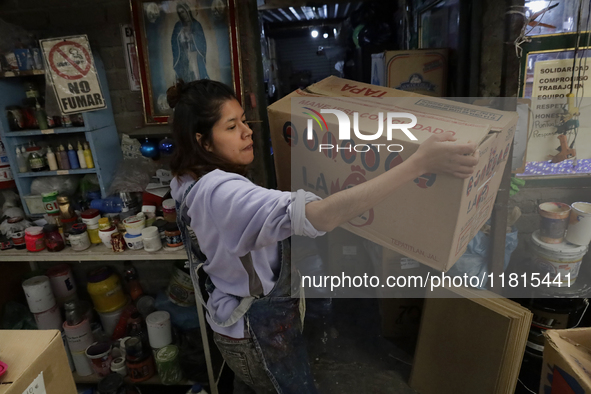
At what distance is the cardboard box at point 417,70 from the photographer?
1.74 meters

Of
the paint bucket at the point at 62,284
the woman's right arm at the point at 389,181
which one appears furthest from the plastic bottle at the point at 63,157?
the woman's right arm at the point at 389,181

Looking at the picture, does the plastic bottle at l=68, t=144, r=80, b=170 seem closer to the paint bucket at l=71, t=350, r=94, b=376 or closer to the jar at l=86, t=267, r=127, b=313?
the jar at l=86, t=267, r=127, b=313

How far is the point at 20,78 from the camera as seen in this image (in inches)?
80.9

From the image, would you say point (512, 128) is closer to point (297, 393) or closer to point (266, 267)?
point (266, 267)

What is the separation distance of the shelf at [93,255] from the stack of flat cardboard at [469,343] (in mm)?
1338

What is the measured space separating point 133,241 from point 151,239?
11cm

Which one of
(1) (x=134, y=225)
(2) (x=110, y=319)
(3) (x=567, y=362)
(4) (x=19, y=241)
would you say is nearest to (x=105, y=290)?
(2) (x=110, y=319)

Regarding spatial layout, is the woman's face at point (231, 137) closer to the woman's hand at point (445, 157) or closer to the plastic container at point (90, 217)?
the woman's hand at point (445, 157)

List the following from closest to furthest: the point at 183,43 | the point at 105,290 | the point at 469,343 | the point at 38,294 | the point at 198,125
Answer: the point at 198,125 → the point at 469,343 → the point at 183,43 → the point at 38,294 → the point at 105,290

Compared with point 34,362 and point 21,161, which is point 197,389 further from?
point 21,161

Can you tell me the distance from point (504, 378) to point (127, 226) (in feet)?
6.29

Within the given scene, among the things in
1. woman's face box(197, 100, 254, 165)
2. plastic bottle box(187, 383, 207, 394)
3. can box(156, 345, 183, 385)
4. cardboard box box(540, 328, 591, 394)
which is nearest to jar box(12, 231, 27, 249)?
can box(156, 345, 183, 385)

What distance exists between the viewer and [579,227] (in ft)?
6.01

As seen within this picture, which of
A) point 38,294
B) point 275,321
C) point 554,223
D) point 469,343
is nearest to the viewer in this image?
point 275,321
